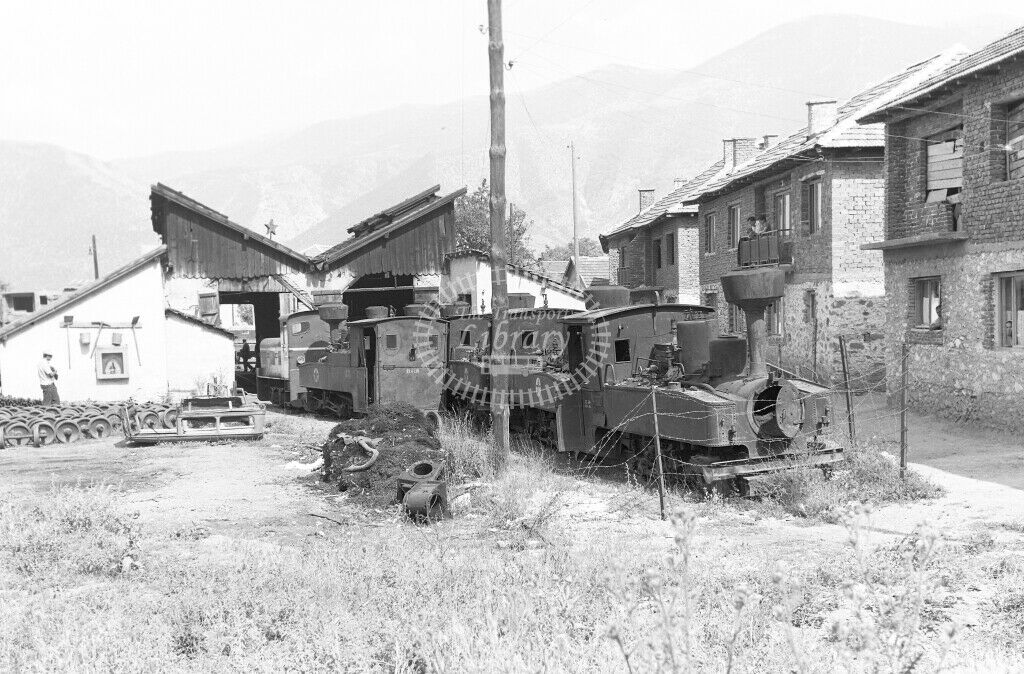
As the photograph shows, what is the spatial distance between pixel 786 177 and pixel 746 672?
20.9 m

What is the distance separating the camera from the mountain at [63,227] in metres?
144

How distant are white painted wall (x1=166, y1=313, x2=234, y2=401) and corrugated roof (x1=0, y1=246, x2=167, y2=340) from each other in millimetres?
1483

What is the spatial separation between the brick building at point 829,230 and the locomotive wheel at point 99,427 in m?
14.0

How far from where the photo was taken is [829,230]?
2223cm

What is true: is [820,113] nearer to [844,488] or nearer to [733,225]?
[733,225]

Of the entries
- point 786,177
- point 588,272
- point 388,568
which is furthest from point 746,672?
point 588,272

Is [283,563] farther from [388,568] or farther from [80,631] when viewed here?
[80,631]

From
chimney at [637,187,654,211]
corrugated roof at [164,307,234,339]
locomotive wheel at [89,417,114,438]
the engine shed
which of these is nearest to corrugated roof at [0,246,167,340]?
Answer: corrugated roof at [164,307,234,339]

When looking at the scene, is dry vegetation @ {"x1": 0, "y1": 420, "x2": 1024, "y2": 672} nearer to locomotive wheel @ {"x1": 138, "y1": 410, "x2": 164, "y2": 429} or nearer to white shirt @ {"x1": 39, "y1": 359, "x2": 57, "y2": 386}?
locomotive wheel @ {"x1": 138, "y1": 410, "x2": 164, "y2": 429}

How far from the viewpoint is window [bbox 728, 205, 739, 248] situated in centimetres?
2808

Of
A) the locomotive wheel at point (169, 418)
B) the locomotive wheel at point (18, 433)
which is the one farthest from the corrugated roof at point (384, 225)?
the locomotive wheel at point (18, 433)

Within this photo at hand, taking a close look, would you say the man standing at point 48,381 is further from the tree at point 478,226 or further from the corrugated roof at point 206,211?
the tree at point 478,226

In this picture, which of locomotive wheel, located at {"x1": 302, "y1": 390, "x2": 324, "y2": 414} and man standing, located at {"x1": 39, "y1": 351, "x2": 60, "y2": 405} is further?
locomotive wheel, located at {"x1": 302, "y1": 390, "x2": 324, "y2": 414}

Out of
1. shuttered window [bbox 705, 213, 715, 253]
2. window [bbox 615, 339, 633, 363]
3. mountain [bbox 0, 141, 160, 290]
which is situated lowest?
window [bbox 615, 339, 633, 363]
